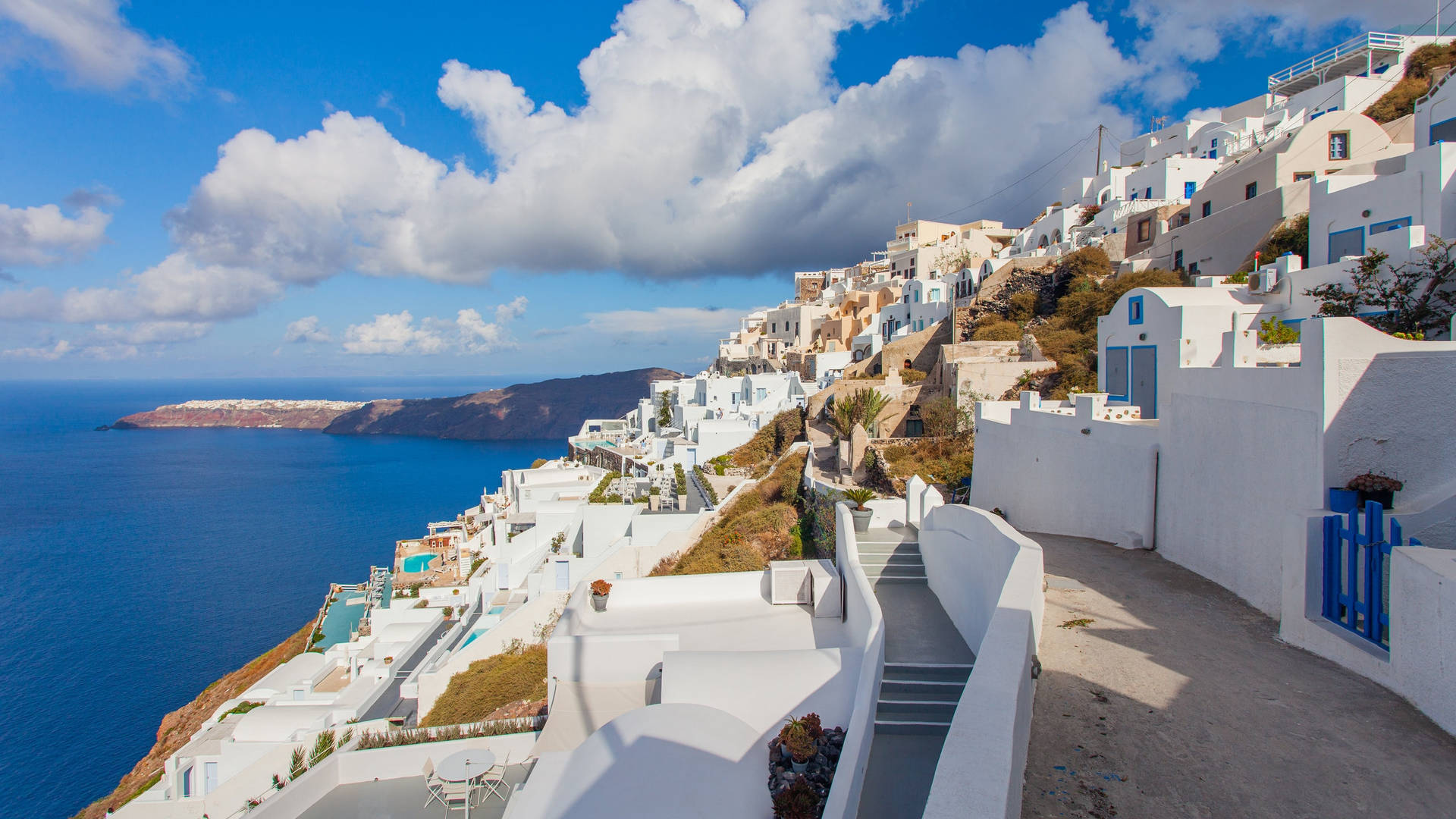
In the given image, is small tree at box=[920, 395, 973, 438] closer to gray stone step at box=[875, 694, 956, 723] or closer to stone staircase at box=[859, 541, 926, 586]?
stone staircase at box=[859, 541, 926, 586]

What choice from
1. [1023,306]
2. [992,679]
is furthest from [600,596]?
[1023,306]

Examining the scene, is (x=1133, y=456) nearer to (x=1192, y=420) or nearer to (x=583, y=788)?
(x=1192, y=420)

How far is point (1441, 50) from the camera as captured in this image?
26.0 m

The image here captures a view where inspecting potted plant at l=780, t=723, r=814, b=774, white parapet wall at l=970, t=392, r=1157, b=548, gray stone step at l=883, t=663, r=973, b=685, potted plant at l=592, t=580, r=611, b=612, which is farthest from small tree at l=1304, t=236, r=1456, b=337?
potted plant at l=592, t=580, r=611, b=612

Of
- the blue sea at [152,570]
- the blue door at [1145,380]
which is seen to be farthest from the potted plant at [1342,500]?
the blue sea at [152,570]

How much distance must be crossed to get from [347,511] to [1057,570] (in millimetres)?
65329

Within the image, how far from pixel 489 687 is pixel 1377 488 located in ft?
46.0

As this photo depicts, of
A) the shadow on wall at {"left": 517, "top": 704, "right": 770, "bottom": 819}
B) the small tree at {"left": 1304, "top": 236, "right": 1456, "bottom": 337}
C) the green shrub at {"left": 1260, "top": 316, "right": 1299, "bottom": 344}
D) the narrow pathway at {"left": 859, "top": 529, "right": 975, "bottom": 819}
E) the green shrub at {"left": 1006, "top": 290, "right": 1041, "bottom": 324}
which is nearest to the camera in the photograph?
the narrow pathway at {"left": 859, "top": 529, "right": 975, "bottom": 819}

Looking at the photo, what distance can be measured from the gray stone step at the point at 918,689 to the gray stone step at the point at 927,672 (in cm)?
6

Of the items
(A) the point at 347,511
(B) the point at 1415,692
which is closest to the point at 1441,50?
(B) the point at 1415,692

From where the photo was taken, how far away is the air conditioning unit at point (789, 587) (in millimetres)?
9453

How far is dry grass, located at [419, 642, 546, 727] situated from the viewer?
13.1 metres

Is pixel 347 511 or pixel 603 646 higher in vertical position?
pixel 603 646

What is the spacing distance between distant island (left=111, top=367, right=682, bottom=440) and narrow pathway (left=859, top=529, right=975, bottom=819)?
351ft
